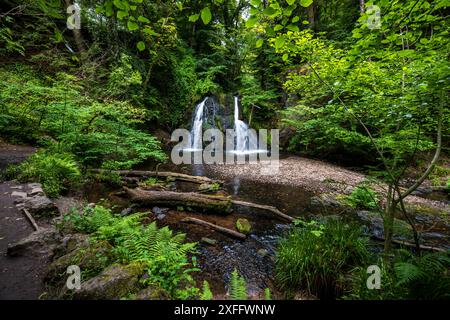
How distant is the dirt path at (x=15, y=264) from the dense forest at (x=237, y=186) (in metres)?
0.02

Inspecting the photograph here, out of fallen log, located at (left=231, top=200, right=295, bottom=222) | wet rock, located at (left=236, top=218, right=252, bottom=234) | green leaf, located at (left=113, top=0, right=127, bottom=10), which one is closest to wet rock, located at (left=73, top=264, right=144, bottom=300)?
green leaf, located at (left=113, top=0, right=127, bottom=10)

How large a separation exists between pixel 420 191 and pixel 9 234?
13.5 meters

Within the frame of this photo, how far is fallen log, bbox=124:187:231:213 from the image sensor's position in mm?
6215

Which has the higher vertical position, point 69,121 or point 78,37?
point 78,37

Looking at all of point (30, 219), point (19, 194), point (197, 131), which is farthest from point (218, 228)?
point (197, 131)

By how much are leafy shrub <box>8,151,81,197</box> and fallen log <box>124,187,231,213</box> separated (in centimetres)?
180

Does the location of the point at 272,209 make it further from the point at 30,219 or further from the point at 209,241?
the point at 30,219

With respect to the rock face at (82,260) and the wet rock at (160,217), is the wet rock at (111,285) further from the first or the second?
the wet rock at (160,217)

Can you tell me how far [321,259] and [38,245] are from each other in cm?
450

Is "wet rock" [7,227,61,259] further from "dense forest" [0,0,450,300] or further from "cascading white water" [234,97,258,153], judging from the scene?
"cascading white water" [234,97,258,153]

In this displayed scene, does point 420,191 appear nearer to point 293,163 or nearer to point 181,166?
point 293,163

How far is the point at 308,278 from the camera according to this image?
11.4ft

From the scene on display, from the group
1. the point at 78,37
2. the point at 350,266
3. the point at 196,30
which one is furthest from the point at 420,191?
the point at 196,30

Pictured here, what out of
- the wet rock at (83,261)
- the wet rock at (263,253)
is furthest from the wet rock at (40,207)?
the wet rock at (263,253)
